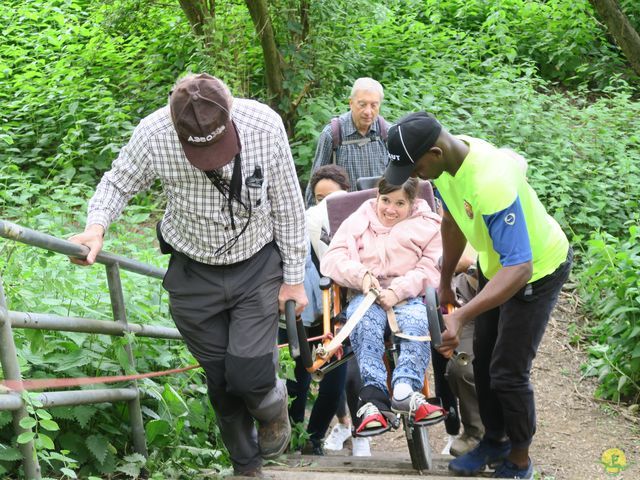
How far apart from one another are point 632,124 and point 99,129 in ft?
21.5

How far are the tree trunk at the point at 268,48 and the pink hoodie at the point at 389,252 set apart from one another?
5.68m

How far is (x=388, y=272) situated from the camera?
5.23 m

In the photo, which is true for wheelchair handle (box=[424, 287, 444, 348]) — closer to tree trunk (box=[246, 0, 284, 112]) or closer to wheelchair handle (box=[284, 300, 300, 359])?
wheelchair handle (box=[284, 300, 300, 359])

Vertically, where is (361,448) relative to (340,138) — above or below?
below

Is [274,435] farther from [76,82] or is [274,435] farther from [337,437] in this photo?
[76,82]

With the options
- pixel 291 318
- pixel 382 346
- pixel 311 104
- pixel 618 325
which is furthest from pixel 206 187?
pixel 311 104

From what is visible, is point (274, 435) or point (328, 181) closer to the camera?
point (274, 435)

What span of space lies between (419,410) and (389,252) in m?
1.07

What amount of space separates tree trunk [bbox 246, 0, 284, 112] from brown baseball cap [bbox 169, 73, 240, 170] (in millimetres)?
7079

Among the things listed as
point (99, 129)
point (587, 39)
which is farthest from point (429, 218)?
point (587, 39)

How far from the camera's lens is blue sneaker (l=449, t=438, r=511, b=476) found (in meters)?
4.82

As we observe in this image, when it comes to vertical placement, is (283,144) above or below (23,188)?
above

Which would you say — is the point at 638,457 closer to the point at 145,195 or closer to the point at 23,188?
the point at 23,188

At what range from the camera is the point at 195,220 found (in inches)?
154
